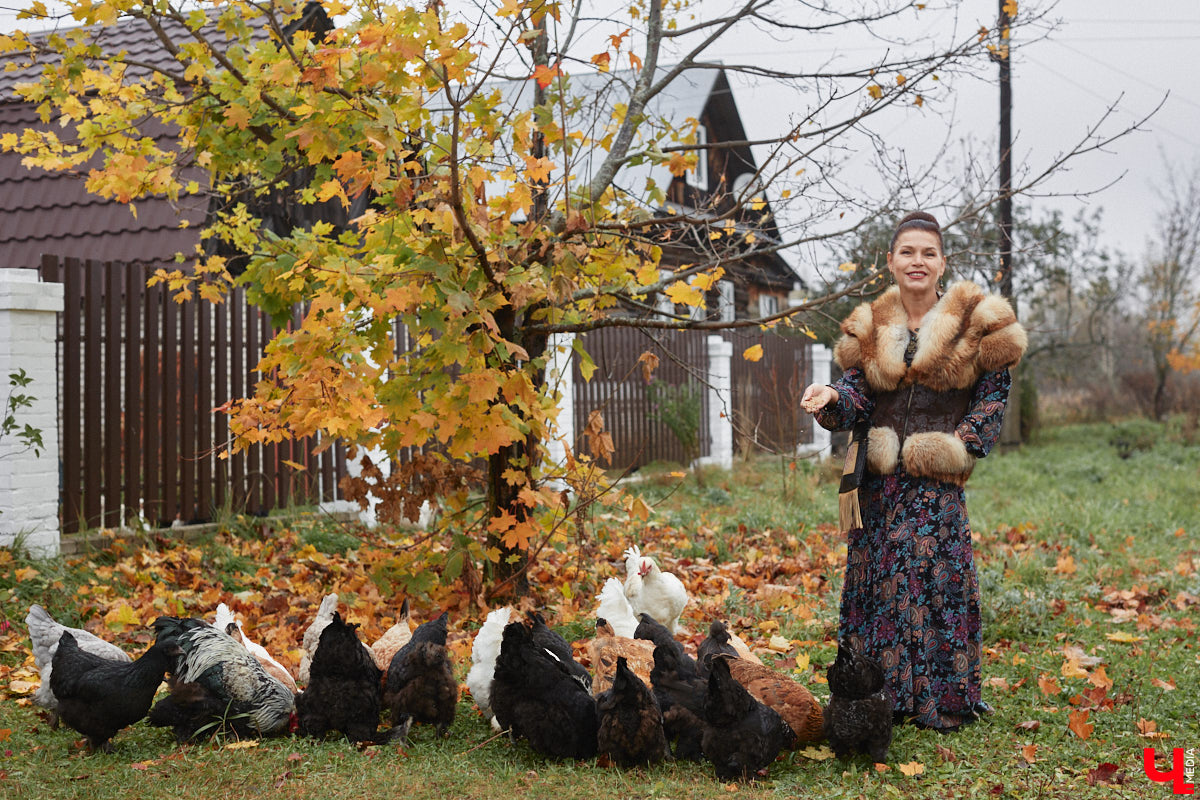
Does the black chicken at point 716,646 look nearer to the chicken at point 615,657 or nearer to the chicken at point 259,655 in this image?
the chicken at point 615,657

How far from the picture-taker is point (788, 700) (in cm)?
383

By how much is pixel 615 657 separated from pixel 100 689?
201cm

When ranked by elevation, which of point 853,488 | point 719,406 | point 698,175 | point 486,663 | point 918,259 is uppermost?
point 698,175

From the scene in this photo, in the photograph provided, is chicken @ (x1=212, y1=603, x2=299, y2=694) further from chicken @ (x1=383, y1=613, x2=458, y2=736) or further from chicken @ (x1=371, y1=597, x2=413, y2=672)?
chicken @ (x1=383, y1=613, x2=458, y2=736)

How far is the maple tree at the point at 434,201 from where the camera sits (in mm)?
4223

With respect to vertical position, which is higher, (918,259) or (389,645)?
(918,259)

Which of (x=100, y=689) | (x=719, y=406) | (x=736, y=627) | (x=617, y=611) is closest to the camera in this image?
(x=100, y=689)

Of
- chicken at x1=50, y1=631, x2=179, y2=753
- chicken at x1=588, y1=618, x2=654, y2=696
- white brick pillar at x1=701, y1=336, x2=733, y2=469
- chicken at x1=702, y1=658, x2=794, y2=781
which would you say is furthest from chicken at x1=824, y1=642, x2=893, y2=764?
white brick pillar at x1=701, y1=336, x2=733, y2=469

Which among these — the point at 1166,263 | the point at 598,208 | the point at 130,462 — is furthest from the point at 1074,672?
the point at 1166,263

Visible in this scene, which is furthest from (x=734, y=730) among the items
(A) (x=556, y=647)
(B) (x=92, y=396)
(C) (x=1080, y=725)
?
(B) (x=92, y=396)

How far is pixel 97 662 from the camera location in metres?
3.90

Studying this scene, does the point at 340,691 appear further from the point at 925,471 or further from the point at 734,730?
the point at 925,471

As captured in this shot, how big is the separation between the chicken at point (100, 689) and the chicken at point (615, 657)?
1.73 meters

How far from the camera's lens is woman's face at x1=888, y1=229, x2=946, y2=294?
13.7 ft
